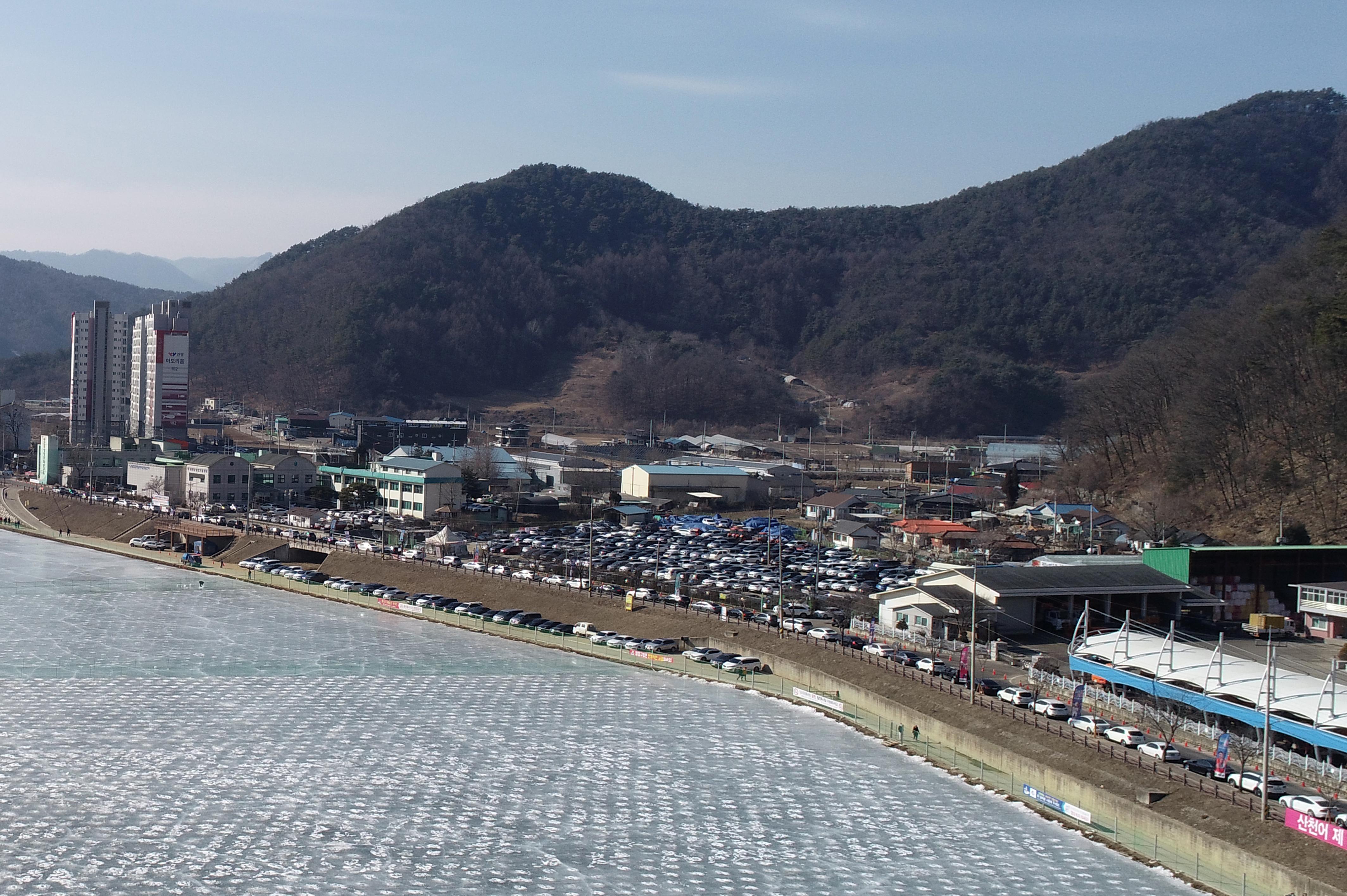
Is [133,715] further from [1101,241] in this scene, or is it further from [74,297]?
[74,297]

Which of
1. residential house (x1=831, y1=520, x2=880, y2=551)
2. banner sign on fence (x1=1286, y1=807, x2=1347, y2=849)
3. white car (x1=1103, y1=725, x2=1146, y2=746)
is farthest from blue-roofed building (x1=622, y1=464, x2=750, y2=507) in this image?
banner sign on fence (x1=1286, y1=807, x2=1347, y2=849)

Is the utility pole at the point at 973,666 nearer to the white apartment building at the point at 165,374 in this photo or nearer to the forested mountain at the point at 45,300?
the white apartment building at the point at 165,374

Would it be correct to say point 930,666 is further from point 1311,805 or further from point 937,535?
point 937,535

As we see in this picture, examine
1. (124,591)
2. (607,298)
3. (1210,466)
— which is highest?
(607,298)

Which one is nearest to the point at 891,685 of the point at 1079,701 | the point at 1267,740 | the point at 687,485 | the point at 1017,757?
the point at 1079,701

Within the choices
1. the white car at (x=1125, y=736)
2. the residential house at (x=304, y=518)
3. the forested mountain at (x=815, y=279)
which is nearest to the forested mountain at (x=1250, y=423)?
the white car at (x=1125, y=736)

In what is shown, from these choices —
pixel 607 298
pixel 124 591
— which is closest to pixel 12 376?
pixel 607 298

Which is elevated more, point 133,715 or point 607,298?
point 607,298
